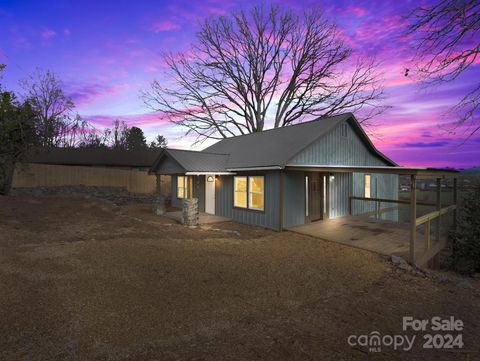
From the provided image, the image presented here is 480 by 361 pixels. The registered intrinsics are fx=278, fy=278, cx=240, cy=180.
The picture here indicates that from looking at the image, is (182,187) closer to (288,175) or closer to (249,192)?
(249,192)

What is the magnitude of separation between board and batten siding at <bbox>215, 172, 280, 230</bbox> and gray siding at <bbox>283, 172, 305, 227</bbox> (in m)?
0.38

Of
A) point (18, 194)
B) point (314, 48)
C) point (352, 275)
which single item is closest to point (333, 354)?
point (352, 275)

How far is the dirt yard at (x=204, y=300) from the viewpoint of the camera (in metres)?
3.61

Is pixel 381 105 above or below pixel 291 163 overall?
above

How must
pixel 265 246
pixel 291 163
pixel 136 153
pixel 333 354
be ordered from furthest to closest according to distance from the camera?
pixel 136 153 < pixel 291 163 < pixel 265 246 < pixel 333 354

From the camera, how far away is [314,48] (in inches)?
1041

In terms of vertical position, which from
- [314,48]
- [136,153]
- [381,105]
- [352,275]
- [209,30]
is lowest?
[352,275]

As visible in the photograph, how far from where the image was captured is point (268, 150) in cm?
1385

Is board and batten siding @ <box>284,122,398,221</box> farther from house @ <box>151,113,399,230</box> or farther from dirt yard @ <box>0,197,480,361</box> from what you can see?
dirt yard @ <box>0,197,480,361</box>

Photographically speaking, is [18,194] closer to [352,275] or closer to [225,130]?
[225,130]

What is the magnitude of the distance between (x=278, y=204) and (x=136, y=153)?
26.4 meters

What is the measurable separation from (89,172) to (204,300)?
2212 cm

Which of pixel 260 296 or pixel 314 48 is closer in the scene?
pixel 260 296

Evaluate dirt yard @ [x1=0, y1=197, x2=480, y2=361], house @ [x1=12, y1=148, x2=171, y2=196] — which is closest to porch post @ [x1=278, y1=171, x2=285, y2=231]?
dirt yard @ [x1=0, y1=197, x2=480, y2=361]
